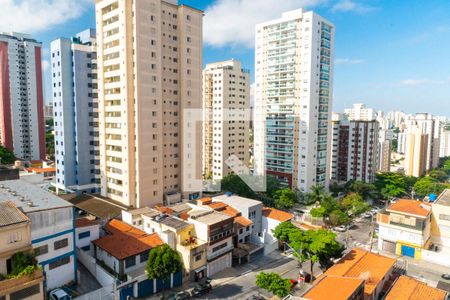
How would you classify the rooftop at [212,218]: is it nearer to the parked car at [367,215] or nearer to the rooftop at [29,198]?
the rooftop at [29,198]

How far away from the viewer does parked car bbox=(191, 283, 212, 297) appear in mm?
27606

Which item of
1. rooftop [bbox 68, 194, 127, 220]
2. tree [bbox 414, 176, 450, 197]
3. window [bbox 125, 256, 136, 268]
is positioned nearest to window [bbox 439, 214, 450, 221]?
tree [bbox 414, 176, 450, 197]

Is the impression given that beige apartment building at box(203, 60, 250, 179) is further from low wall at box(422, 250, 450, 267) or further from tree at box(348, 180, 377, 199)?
low wall at box(422, 250, 450, 267)

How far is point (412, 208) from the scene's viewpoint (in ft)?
128

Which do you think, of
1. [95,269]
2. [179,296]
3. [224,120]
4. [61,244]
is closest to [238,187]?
[224,120]

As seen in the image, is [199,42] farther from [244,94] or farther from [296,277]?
[296,277]

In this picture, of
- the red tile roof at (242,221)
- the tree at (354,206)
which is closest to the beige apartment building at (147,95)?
the red tile roof at (242,221)

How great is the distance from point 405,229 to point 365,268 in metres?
15.5

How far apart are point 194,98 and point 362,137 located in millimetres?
43225

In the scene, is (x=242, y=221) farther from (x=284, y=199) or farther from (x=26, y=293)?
(x=26, y=293)

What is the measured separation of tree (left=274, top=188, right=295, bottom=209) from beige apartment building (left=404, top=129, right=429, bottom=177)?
187ft

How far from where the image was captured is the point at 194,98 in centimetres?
4866

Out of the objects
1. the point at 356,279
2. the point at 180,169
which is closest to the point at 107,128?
the point at 180,169

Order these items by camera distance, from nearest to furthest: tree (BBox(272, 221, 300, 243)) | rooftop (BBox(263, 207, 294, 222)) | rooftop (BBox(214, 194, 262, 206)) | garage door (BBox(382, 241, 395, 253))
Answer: tree (BBox(272, 221, 300, 243)) < garage door (BBox(382, 241, 395, 253)) < rooftop (BBox(263, 207, 294, 222)) < rooftop (BBox(214, 194, 262, 206))
